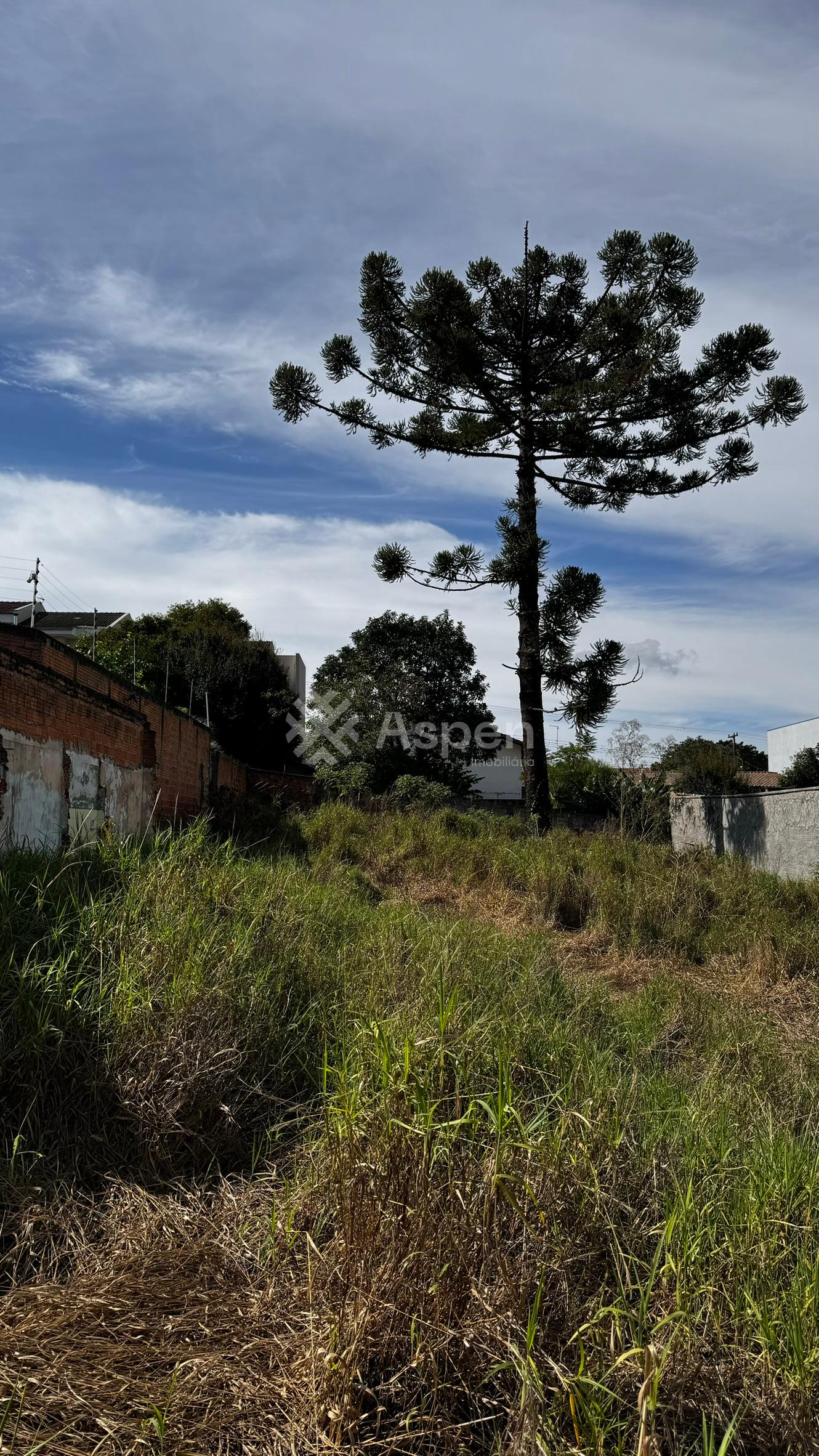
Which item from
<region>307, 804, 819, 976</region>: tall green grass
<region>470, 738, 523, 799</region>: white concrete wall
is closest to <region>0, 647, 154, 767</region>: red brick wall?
<region>307, 804, 819, 976</region>: tall green grass

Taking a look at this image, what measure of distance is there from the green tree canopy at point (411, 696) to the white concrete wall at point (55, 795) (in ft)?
39.6

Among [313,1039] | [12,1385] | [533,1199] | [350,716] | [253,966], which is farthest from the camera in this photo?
[350,716]

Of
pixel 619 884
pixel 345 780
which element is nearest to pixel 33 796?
pixel 619 884

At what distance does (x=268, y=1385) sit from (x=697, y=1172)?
1396 mm

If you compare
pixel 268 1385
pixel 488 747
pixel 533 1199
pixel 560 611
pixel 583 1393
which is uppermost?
pixel 560 611

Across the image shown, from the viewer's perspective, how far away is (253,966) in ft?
13.7

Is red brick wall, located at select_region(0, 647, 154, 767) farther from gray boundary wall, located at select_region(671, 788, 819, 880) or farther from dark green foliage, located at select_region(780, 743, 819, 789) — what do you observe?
dark green foliage, located at select_region(780, 743, 819, 789)

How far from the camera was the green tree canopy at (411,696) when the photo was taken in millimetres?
22812

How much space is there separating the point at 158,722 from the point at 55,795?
422cm

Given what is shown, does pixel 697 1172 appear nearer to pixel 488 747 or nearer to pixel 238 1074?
pixel 238 1074

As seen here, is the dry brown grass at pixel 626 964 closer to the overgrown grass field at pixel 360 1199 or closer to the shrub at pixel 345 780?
the overgrown grass field at pixel 360 1199

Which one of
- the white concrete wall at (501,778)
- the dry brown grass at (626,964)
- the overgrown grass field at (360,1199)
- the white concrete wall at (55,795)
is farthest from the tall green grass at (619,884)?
the white concrete wall at (501,778)

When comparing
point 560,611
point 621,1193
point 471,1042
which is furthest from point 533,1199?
point 560,611

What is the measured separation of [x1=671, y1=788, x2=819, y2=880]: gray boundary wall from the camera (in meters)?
12.9
